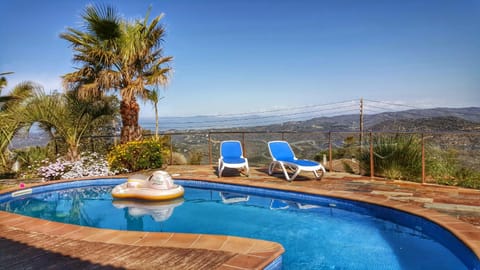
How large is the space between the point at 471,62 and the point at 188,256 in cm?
2278

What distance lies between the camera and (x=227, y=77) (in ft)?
71.5

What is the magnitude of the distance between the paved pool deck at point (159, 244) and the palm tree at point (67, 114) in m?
5.13

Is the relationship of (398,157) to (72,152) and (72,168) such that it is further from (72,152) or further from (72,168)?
(72,152)

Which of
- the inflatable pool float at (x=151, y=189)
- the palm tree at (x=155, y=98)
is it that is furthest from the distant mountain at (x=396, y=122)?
the inflatable pool float at (x=151, y=189)

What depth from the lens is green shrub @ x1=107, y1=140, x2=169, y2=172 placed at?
9.27 meters

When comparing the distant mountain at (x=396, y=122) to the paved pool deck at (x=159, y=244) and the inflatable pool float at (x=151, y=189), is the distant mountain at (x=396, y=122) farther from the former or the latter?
the paved pool deck at (x=159, y=244)

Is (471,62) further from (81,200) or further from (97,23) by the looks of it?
(81,200)

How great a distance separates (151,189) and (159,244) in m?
3.00

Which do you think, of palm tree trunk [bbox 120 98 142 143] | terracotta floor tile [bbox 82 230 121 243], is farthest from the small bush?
terracotta floor tile [bbox 82 230 121 243]

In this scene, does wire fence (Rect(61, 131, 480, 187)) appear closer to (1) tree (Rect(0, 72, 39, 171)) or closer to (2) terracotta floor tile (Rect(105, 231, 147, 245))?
(2) terracotta floor tile (Rect(105, 231, 147, 245))

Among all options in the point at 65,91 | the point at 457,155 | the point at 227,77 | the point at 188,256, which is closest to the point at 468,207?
the point at 457,155

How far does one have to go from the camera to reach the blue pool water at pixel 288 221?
3.81 meters

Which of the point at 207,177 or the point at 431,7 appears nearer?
the point at 207,177

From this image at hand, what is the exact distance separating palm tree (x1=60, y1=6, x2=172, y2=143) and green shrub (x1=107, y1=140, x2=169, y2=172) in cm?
72
